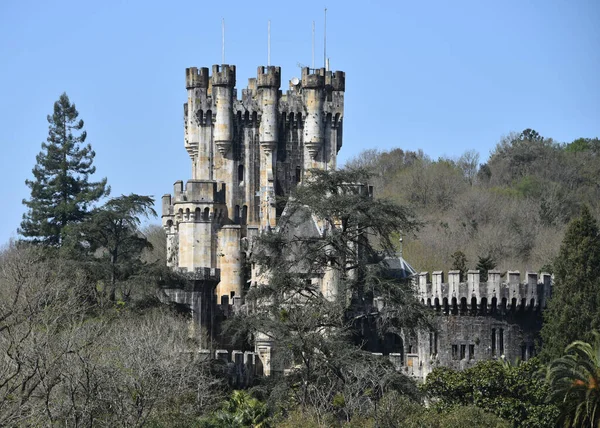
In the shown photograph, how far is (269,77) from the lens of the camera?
103 metres

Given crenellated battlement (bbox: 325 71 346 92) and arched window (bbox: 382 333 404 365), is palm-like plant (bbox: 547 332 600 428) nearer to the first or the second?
arched window (bbox: 382 333 404 365)

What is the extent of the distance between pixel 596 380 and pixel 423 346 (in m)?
13.6

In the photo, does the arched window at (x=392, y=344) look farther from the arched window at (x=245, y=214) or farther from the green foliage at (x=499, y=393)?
the arched window at (x=245, y=214)

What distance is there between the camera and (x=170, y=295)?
76812mm

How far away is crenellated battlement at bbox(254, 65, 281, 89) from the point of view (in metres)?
103

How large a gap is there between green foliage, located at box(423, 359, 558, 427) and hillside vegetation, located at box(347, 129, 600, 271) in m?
38.4

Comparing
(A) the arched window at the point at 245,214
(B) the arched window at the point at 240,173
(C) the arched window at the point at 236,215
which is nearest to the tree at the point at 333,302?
(C) the arched window at the point at 236,215

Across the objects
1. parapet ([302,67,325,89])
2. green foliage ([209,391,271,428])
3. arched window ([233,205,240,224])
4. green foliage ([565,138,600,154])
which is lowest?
green foliage ([209,391,271,428])

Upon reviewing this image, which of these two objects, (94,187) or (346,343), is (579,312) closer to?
(346,343)

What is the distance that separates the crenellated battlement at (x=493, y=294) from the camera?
3036 inches

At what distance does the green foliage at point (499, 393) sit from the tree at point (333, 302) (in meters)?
3.13

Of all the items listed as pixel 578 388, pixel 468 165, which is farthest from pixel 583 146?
pixel 578 388

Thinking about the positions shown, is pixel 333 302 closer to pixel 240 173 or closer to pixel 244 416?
pixel 244 416

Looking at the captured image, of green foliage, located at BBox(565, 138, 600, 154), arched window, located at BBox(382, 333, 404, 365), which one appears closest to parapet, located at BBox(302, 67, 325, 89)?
arched window, located at BBox(382, 333, 404, 365)
